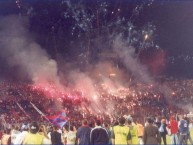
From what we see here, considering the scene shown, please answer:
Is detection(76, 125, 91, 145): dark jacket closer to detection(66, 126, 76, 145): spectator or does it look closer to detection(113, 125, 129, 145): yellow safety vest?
detection(66, 126, 76, 145): spectator

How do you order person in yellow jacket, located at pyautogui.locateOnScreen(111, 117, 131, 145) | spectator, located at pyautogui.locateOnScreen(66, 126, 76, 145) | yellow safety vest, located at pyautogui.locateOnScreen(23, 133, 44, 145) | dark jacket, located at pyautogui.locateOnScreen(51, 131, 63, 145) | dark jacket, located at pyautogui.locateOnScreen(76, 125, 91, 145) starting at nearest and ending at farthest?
yellow safety vest, located at pyautogui.locateOnScreen(23, 133, 44, 145) < person in yellow jacket, located at pyautogui.locateOnScreen(111, 117, 131, 145) < dark jacket, located at pyautogui.locateOnScreen(76, 125, 91, 145) < dark jacket, located at pyautogui.locateOnScreen(51, 131, 63, 145) < spectator, located at pyautogui.locateOnScreen(66, 126, 76, 145)

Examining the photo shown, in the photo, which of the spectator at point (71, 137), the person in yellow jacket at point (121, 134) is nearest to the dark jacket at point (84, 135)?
the spectator at point (71, 137)

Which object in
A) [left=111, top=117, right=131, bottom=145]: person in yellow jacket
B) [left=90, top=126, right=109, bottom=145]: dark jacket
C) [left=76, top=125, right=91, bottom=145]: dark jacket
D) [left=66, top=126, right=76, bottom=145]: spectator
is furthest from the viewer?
[left=66, top=126, right=76, bottom=145]: spectator

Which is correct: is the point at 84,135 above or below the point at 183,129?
below

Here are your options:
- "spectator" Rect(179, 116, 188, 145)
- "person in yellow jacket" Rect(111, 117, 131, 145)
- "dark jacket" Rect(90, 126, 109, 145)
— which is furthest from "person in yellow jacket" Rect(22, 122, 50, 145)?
"spectator" Rect(179, 116, 188, 145)

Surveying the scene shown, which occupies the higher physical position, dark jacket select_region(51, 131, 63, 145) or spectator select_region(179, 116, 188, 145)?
spectator select_region(179, 116, 188, 145)

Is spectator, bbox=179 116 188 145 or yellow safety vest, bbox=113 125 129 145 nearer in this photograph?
yellow safety vest, bbox=113 125 129 145

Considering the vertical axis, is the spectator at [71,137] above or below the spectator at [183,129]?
below

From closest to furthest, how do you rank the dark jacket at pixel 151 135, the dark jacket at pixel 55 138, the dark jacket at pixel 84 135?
the dark jacket at pixel 151 135, the dark jacket at pixel 84 135, the dark jacket at pixel 55 138

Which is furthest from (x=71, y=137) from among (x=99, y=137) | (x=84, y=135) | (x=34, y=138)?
(x=34, y=138)

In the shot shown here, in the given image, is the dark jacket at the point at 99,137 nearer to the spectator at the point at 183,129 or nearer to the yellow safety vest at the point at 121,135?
the yellow safety vest at the point at 121,135

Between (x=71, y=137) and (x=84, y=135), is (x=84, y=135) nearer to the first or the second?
(x=84, y=135)

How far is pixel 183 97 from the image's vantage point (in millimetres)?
47406

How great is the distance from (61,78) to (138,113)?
1699 cm
